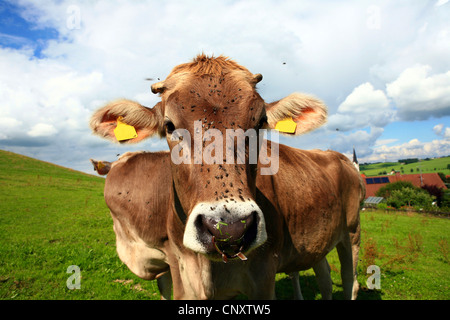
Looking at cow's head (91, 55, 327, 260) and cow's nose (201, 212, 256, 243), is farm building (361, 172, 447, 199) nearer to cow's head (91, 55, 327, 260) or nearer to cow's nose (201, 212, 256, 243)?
cow's head (91, 55, 327, 260)

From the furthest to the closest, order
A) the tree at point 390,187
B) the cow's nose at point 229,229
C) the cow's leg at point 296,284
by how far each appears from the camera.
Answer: the tree at point 390,187
the cow's leg at point 296,284
the cow's nose at point 229,229

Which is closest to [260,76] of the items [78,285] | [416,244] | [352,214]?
[352,214]

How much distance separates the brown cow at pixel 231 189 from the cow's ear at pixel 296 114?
1 cm

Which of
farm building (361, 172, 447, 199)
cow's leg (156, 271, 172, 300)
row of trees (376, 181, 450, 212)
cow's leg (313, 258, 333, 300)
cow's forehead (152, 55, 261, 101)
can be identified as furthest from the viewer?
farm building (361, 172, 447, 199)

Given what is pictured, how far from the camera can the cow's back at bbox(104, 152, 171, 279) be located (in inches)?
155

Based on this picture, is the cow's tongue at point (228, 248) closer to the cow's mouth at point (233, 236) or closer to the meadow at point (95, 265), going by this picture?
the cow's mouth at point (233, 236)

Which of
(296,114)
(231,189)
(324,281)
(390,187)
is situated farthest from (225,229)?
(390,187)

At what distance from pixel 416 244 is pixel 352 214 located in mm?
9731

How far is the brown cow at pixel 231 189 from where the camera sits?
1.79 m

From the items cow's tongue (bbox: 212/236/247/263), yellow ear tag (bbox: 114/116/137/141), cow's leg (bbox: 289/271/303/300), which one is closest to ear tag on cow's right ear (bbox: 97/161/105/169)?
yellow ear tag (bbox: 114/116/137/141)

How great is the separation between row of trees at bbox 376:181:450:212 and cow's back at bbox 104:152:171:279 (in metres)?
49.4

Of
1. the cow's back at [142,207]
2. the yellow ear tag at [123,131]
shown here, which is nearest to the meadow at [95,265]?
the cow's back at [142,207]

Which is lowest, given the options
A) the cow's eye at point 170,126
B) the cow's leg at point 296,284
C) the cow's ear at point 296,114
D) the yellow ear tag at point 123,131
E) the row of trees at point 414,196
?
the row of trees at point 414,196

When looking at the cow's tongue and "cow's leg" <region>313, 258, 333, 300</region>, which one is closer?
the cow's tongue
